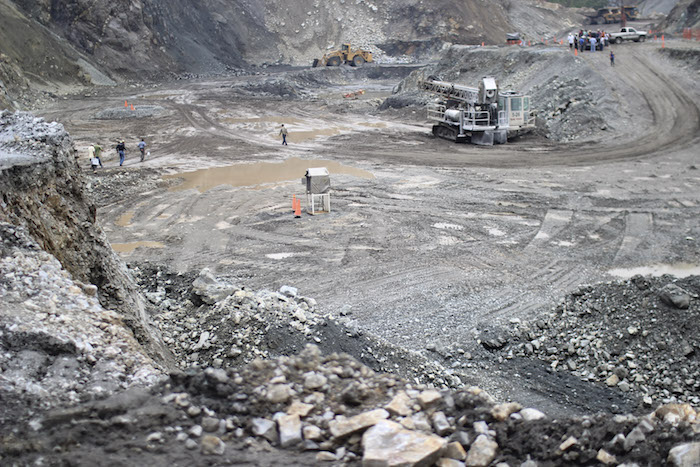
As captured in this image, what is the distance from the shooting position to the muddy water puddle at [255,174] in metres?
21.7

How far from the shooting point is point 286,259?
47.1ft

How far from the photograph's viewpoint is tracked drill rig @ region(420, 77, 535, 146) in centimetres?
2609

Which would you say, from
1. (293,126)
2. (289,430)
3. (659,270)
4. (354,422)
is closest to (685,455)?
(354,422)

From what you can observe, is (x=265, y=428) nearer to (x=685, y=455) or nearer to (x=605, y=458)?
(x=605, y=458)

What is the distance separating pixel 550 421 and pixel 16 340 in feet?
14.7

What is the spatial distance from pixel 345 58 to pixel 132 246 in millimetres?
43981

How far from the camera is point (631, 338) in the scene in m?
9.43

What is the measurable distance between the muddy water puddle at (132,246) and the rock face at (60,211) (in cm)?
571

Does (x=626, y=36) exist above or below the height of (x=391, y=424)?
above

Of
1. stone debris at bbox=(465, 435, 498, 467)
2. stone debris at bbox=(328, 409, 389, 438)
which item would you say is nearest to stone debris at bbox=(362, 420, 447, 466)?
stone debris at bbox=(328, 409, 389, 438)

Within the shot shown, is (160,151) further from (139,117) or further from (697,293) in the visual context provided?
(697,293)

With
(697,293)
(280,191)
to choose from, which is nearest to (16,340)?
(697,293)

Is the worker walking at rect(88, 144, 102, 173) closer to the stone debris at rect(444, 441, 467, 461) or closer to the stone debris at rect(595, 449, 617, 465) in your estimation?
the stone debris at rect(444, 441, 467, 461)

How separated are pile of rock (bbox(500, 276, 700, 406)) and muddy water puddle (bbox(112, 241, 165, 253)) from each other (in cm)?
969
